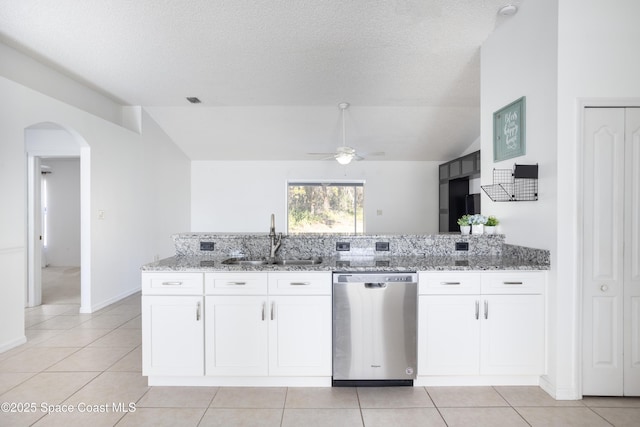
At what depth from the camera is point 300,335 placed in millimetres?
2342

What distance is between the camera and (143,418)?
6.67 feet

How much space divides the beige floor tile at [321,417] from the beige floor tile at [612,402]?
154 cm

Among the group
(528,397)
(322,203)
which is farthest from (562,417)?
(322,203)

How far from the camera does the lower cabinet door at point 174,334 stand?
233cm

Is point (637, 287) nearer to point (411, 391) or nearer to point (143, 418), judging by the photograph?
point (411, 391)

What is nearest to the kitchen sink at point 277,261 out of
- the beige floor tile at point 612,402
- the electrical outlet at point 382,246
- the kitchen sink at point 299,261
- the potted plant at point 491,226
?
the kitchen sink at point 299,261

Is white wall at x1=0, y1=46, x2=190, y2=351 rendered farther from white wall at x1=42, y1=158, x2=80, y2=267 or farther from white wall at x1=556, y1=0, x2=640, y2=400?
white wall at x1=556, y1=0, x2=640, y2=400

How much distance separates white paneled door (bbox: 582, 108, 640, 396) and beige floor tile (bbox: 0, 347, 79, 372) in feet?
13.3

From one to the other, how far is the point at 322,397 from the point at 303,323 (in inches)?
19.4

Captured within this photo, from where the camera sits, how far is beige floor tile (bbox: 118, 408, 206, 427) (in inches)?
77.7

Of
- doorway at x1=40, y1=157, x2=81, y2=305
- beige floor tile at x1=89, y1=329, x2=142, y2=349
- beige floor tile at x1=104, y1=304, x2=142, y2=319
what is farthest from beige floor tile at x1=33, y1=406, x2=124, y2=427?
doorway at x1=40, y1=157, x2=81, y2=305

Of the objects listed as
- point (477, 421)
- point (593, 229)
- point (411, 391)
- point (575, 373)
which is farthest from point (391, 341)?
point (593, 229)

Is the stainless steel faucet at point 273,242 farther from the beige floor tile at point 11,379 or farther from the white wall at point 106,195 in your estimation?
the white wall at point 106,195

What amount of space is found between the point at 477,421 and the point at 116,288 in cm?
453
